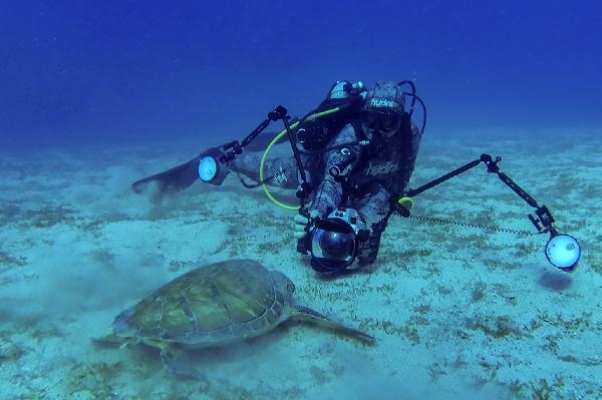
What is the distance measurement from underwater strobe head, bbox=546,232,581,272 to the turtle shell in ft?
10.4

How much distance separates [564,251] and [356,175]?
2.99m

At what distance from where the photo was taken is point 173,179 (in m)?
10.2

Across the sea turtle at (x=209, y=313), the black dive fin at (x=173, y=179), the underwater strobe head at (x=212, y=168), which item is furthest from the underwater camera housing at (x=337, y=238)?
the black dive fin at (x=173, y=179)

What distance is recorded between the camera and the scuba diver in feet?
17.1

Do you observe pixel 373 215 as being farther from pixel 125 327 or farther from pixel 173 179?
pixel 173 179

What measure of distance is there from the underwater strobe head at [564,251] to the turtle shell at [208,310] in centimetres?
318

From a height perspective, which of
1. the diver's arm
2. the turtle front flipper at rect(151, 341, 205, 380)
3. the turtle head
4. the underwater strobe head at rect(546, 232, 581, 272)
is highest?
the diver's arm

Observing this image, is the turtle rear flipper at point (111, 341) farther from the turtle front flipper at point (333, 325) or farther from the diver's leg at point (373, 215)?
the diver's leg at point (373, 215)

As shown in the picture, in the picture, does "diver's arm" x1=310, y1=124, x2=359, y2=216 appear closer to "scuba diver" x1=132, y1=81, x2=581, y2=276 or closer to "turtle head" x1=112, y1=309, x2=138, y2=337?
"scuba diver" x1=132, y1=81, x2=581, y2=276

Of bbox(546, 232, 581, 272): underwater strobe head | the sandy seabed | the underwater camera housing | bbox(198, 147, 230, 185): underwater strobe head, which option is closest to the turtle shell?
the sandy seabed

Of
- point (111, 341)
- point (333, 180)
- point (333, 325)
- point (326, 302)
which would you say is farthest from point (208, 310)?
point (333, 180)

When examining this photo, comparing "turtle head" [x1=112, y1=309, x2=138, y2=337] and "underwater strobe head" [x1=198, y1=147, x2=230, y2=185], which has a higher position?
"underwater strobe head" [x1=198, y1=147, x2=230, y2=185]

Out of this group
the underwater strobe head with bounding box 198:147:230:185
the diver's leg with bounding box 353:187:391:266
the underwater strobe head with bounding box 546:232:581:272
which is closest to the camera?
the underwater strobe head with bounding box 546:232:581:272

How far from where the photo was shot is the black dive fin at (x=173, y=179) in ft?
33.2
